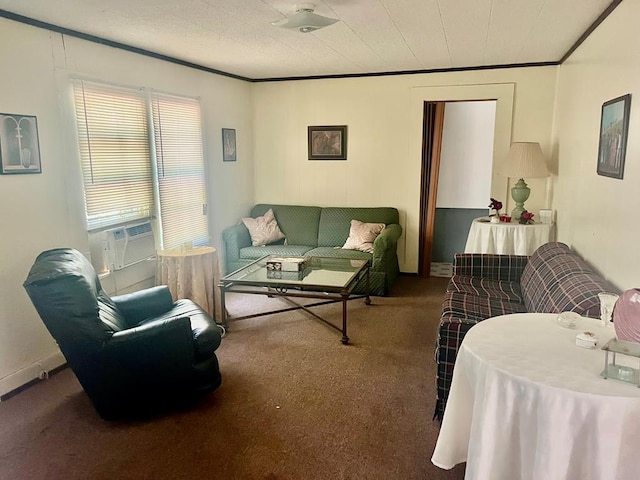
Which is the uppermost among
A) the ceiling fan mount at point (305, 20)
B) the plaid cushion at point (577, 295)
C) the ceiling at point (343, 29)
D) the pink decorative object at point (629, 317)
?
the ceiling at point (343, 29)

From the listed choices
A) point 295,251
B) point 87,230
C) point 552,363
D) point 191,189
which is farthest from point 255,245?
point 552,363

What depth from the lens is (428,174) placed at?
218 inches

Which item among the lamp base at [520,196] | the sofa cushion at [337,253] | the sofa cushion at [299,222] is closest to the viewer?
the lamp base at [520,196]

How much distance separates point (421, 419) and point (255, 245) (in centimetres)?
320

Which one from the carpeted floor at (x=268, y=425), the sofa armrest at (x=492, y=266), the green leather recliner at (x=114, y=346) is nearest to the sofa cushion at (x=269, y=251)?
the carpeted floor at (x=268, y=425)

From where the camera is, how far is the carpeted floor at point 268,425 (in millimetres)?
2236

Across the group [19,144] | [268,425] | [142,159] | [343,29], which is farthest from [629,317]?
[142,159]

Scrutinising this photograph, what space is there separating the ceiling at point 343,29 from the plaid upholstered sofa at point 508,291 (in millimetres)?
1586

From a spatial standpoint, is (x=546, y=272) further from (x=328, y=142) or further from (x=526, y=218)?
(x=328, y=142)

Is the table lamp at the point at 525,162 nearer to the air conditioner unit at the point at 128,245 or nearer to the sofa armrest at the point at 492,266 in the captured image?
the sofa armrest at the point at 492,266

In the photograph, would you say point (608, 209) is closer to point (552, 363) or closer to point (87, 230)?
point (552, 363)

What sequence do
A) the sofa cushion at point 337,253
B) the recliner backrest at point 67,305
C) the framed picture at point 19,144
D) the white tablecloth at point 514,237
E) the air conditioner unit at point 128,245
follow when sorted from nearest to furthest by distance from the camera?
1. the recliner backrest at point 67,305
2. the framed picture at point 19,144
3. the air conditioner unit at point 128,245
4. the white tablecloth at point 514,237
5. the sofa cushion at point 337,253

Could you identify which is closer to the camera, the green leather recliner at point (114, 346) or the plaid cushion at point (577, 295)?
the plaid cushion at point (577, 295)

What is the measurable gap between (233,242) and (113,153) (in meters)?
1.78
